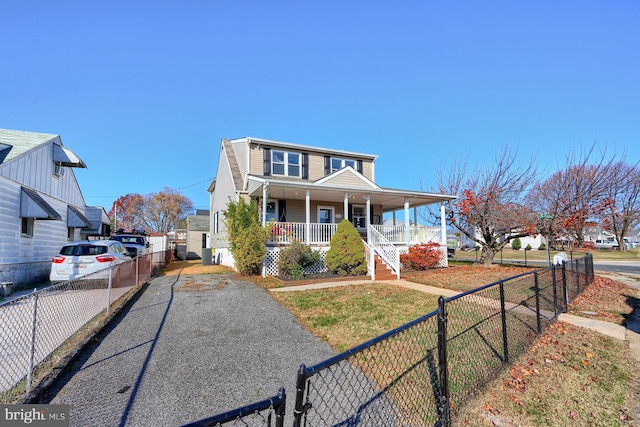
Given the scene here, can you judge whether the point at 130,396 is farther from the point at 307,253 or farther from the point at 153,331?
the point at 307,253

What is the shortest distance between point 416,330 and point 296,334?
2.06 m

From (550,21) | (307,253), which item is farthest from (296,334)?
(550,21)

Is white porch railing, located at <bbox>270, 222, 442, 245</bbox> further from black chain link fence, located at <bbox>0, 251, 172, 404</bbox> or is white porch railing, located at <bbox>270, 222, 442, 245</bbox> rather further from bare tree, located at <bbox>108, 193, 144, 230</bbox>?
bare tree, located at <bbox>108, 193, 144, 230</bbox>

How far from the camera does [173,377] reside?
3602 mm

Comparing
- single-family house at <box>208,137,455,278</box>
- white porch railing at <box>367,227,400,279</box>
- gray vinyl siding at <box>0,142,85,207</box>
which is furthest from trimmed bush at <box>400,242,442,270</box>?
gray vinyl siding at <box>0,142,85,207</box>

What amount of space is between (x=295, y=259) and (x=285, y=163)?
741 centimetres

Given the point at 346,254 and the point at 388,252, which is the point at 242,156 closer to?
the point at 346,254

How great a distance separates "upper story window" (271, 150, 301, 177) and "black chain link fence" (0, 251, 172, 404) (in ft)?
34.7

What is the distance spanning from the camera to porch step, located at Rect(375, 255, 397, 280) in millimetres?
11461

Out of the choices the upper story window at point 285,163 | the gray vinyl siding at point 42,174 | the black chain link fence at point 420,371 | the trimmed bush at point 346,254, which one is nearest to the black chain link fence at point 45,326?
the black chain link fence at point 420,371

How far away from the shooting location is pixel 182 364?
156 inches

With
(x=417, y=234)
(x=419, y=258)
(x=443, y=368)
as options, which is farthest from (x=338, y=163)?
(x=443, y=368)

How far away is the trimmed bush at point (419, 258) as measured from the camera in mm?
13273

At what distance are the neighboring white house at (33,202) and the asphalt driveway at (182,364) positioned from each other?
658 cm
